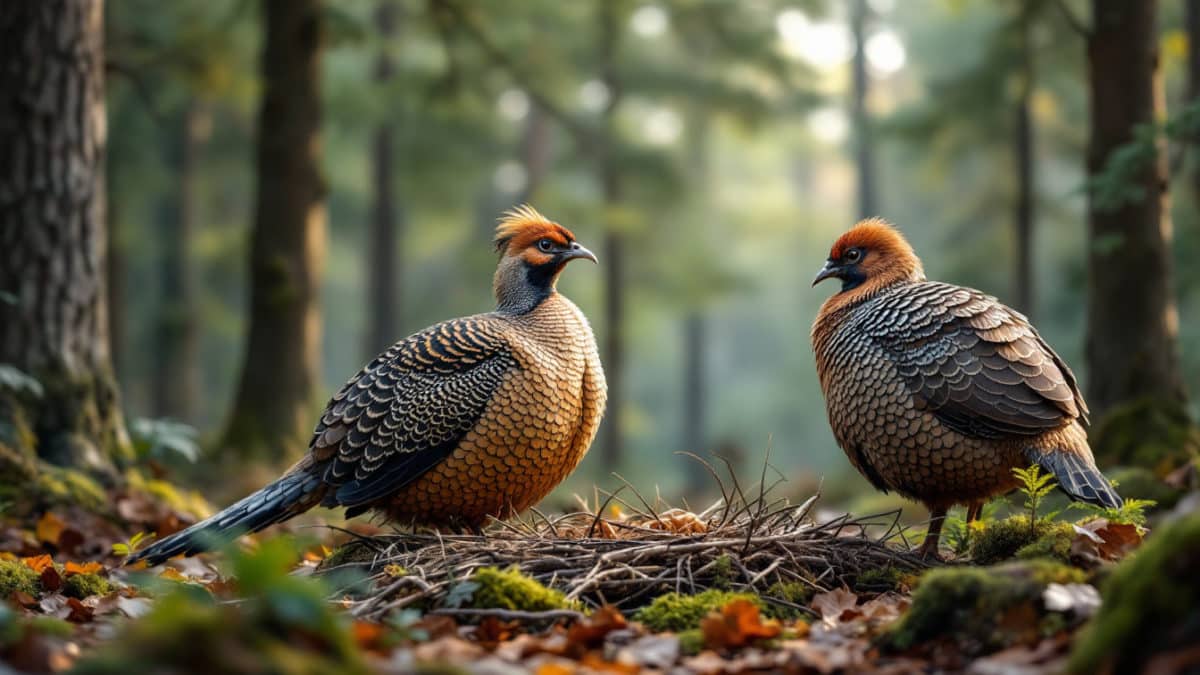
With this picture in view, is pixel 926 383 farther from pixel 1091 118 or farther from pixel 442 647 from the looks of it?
pixel 1091 118

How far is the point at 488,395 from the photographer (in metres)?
5.40

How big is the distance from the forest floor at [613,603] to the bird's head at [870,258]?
1386mm

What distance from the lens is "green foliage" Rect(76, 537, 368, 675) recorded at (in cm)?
240

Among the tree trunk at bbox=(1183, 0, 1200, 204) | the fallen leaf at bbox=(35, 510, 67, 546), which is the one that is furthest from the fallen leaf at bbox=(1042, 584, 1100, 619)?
the tree trunk at bbox=(1183, 0, 1200, 204)

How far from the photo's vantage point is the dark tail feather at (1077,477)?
4613 millimetres

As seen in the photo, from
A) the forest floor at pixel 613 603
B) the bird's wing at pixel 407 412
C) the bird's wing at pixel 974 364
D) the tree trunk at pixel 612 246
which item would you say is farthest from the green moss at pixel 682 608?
the tree trunk at pixel 612 246

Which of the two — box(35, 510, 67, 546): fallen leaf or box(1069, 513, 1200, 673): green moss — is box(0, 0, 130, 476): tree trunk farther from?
box(1069, 513, 1200, 673): green moss

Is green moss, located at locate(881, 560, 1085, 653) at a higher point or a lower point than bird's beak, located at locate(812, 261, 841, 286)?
lower

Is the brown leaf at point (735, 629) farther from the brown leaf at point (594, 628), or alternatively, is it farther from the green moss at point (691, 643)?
the brown leaf at point (594, 628)

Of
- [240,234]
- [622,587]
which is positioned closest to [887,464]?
[622,587]

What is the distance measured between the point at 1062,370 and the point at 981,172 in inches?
1196

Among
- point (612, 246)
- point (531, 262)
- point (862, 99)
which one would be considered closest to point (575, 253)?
point (531, 262)

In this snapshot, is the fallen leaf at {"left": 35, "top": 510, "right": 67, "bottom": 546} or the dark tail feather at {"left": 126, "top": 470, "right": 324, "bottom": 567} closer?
the dark tail feather at {"left": 126, "top": 470, "right": 324, "bottom": 567}

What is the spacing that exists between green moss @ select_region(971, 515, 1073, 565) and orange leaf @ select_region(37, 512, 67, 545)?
4.68m
